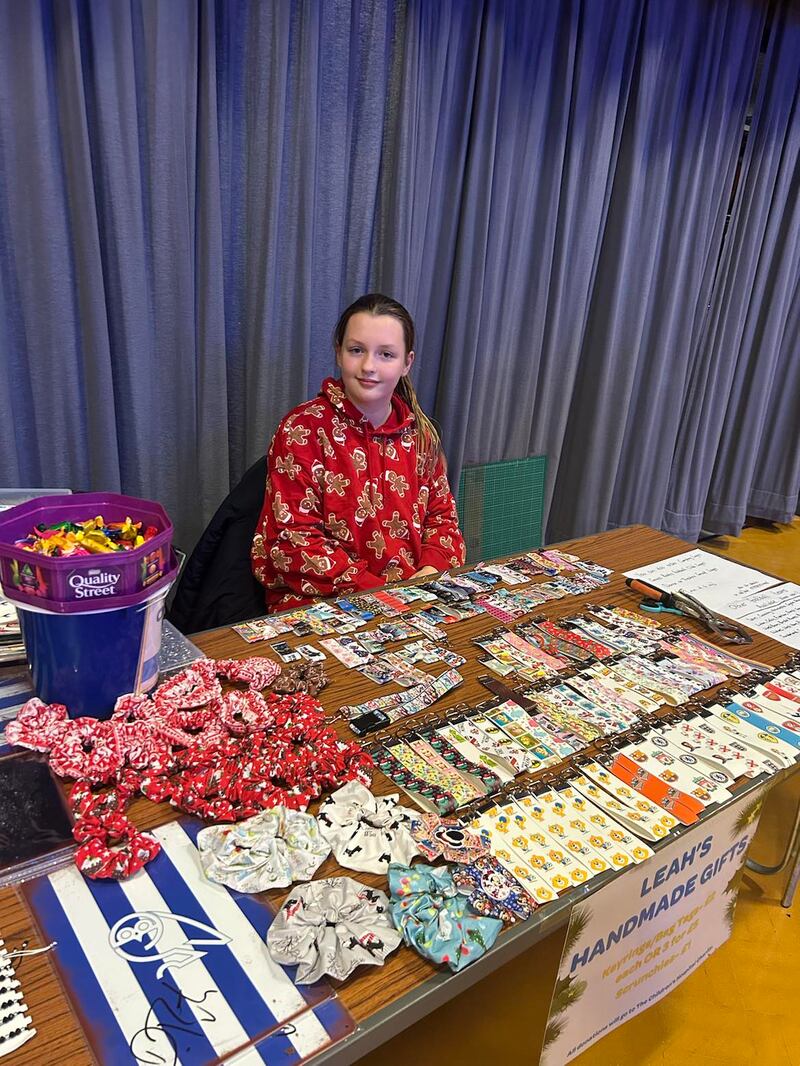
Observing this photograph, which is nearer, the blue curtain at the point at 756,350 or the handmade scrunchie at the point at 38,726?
the handmade scrunchie at the point at 38,726

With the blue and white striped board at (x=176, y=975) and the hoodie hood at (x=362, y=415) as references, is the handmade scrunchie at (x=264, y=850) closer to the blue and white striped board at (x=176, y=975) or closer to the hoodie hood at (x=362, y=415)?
the blue and white striped board at (x=176, y=975)

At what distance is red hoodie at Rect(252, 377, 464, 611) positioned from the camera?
1.61m

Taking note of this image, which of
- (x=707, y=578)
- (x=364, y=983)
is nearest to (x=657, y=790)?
(x=364, y=983)

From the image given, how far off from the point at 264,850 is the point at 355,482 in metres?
1.04

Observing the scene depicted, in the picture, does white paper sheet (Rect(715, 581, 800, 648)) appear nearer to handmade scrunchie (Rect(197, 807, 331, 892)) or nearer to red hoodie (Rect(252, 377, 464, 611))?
red hoodie (Rect(252, 377, 464, 611))

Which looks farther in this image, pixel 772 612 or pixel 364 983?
pixel 772 612

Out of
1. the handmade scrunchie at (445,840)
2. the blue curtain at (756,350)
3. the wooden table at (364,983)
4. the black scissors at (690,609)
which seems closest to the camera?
the wooden table at (364,983)

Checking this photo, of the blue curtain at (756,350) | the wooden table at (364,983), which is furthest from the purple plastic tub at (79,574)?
the blue curtain at (756,350)

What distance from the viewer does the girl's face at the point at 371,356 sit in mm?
1610

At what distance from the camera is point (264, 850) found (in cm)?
79

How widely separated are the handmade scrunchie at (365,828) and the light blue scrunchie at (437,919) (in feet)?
0.09

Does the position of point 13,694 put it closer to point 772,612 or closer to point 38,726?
A: point 38,726

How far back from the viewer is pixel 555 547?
1.77 m

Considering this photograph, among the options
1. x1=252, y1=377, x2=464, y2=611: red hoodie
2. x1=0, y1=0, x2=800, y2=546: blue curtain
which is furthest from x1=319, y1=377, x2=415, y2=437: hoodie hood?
x1=0, y1=0, x2=800, y2=546: blue curtain
